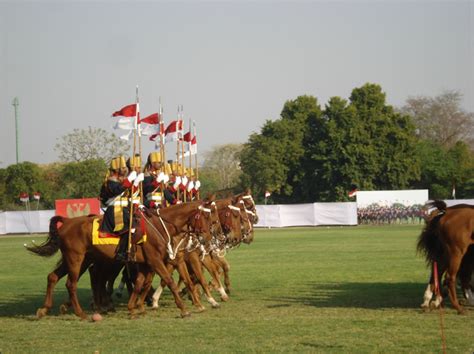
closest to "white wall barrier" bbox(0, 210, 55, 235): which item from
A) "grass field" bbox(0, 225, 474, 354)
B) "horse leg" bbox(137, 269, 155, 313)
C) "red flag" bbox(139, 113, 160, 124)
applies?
"grass field" bbox(0, 225, 474, 354)

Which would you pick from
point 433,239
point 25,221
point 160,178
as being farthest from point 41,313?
point 25,221

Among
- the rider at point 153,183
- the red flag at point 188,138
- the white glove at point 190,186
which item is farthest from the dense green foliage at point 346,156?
the rider at point 153,183

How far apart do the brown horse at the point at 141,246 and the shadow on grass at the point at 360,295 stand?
294cm

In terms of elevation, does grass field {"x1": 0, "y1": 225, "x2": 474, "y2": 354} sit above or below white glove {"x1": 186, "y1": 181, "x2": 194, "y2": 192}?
below

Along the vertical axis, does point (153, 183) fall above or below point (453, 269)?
above

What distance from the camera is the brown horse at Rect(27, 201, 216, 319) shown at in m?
16.0

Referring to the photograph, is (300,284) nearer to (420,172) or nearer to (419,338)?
(419,338)

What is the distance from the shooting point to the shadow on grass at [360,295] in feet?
55.1

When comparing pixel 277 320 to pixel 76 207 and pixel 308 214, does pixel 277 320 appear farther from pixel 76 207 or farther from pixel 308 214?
pixel 308 214

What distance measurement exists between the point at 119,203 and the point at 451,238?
7027mm

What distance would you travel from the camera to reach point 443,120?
9788cm

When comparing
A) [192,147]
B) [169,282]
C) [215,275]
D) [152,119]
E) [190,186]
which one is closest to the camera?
[169,282]

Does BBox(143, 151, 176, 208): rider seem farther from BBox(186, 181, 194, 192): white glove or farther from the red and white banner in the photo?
the red and white banner

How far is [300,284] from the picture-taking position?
21594 mm
